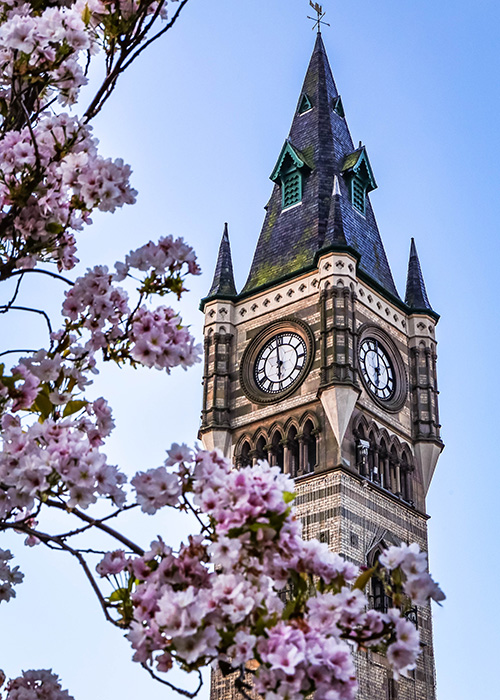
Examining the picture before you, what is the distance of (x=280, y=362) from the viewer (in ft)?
105

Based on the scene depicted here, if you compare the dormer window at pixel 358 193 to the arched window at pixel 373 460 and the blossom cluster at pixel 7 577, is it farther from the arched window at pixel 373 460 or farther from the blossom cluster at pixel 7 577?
the blossom cluster at pixel 7 577

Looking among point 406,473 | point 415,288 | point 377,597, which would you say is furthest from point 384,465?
point 415,288

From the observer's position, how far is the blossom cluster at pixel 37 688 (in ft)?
17.1

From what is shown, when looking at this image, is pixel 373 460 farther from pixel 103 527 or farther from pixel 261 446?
pixel 103 527

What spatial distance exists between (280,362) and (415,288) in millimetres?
6090

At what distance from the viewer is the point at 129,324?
5.28 m

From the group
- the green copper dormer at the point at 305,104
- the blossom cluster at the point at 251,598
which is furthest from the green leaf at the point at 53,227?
the green copper dormer at the point at 305,104

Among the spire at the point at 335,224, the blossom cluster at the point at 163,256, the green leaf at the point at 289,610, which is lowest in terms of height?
the green leaf at the point at 289,610

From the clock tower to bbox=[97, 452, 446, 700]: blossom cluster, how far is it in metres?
23.6

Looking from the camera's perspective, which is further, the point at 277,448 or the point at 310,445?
the point at 277,448

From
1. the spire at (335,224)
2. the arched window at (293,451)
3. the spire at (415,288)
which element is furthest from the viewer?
the spire at (415,288)

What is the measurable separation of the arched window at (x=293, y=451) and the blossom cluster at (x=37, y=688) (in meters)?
24.4

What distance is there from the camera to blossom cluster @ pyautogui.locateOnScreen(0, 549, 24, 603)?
18.3 ft

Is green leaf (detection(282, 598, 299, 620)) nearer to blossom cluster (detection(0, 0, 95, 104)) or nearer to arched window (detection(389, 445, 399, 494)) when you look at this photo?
blossom cluster (detection(0, 0, 95, 104))
